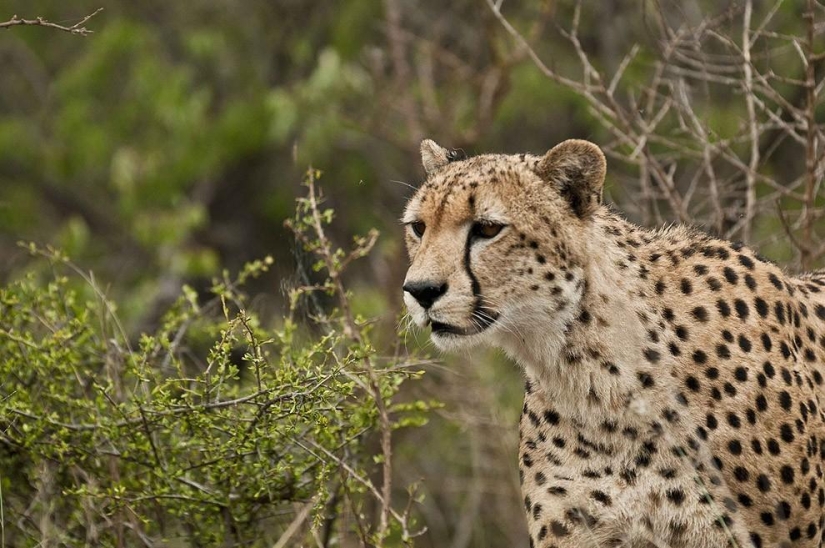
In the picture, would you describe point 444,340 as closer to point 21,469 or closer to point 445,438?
point 21,469

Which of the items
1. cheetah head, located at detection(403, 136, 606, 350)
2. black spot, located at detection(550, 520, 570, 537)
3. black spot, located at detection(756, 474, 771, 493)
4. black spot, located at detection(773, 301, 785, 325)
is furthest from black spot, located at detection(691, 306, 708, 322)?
black spot, located at detection(550, 520, 570, 537)

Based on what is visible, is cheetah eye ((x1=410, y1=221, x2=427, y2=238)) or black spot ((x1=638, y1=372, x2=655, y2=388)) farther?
cheetah eye ((x1=410, y1=221, x2=427, y2=238))

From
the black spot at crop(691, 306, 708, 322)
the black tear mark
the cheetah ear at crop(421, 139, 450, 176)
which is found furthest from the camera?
the black tear mark

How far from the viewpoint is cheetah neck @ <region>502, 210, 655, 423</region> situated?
15.0ft

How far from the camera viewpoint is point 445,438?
1034cm

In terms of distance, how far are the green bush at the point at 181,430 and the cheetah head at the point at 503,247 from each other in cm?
Answer: 28

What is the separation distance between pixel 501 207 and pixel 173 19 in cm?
1236

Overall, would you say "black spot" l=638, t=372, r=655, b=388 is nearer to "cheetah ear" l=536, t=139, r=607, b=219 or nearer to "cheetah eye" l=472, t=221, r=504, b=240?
"cheetah ear" l=536, t=139, r=607, b=219

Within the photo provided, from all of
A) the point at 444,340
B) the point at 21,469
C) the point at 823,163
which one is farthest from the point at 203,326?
the point at 823,163

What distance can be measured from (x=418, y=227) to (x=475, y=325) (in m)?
0.46

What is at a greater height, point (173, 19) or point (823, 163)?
point (823, 163)

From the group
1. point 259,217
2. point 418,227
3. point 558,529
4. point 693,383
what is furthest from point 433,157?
point 259,217

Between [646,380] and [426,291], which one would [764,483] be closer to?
[646,380]

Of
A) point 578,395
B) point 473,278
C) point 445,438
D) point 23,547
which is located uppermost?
point 473,278
